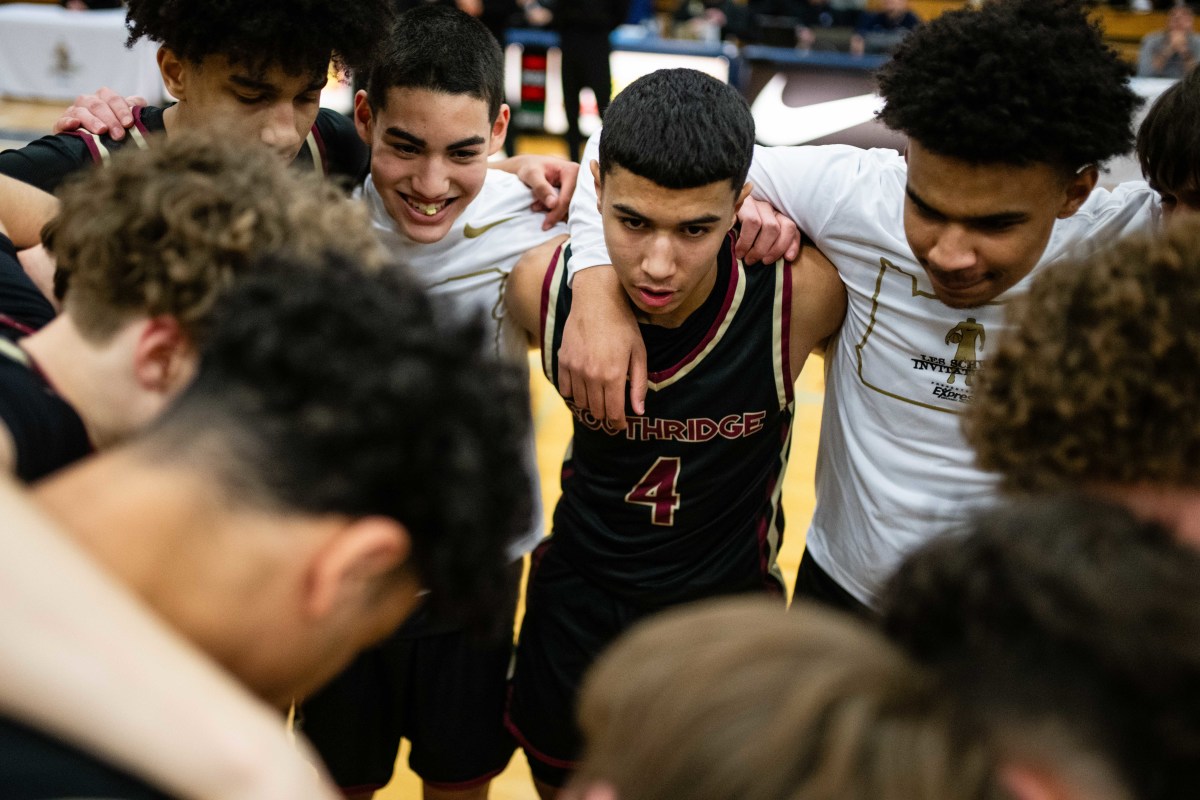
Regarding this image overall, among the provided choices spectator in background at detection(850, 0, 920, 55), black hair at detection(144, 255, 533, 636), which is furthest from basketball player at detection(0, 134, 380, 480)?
spectator in background at detection(850, 0, 920, 55)

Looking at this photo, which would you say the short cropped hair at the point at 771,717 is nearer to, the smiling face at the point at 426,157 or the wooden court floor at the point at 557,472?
the smiling face at the point at 426,157

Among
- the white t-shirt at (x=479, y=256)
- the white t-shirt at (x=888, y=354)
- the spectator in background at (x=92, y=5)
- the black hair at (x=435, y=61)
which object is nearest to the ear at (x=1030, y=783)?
the white t-shirt at (x=888, y=354)

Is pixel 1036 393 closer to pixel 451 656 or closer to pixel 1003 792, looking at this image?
pixel 1003 792

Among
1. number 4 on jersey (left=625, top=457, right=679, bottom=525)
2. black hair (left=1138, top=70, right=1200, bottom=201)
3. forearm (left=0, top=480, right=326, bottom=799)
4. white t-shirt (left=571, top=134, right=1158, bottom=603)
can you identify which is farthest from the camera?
number 4 on jersey (left=625, top=457, right=679, bottom=525)

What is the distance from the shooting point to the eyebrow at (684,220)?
2324 mm

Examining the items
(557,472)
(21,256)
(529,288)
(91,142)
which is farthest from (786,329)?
(557,472)

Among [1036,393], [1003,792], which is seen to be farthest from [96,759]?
[1036,393]

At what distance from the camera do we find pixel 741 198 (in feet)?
8.05

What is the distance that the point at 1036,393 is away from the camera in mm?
1377

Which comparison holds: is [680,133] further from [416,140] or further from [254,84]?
[254,84]

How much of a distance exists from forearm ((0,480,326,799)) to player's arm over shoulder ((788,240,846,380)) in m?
1.73

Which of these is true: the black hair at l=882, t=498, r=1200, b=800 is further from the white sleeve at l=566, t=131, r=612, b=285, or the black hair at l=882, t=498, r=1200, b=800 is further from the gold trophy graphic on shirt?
the white sleeve at l=566, t=131, r=612, b=285

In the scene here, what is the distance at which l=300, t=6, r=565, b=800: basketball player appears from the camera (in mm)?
2635

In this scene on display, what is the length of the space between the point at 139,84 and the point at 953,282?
10701 millimetres
